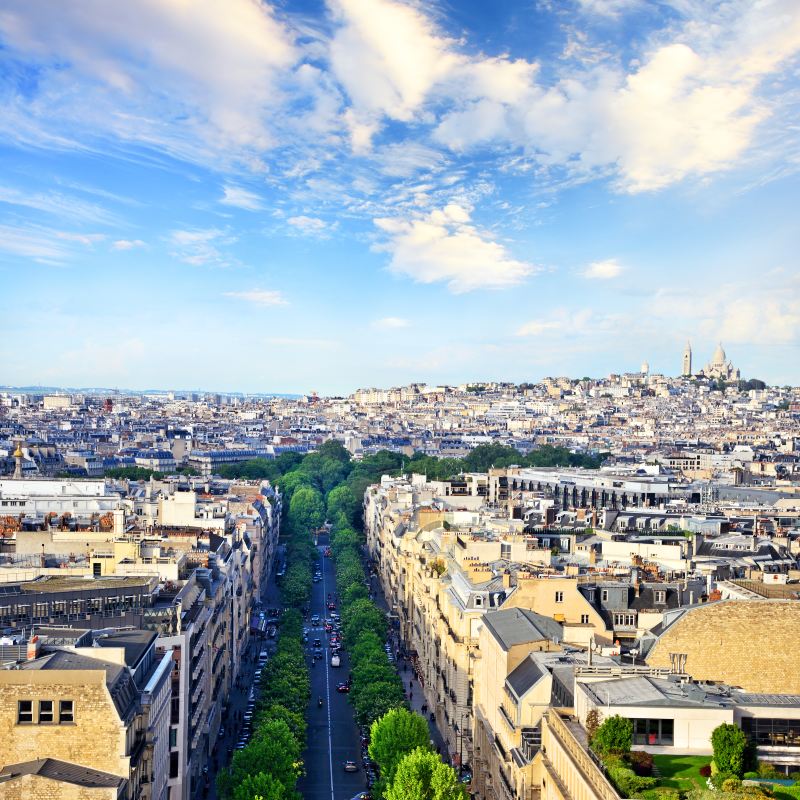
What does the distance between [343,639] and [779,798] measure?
5238 centimetres

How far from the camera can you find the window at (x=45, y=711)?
27344 millimetres

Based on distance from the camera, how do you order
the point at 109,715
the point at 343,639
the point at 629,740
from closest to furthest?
the point at 629,740, the point at 109,715, the point at 343,639

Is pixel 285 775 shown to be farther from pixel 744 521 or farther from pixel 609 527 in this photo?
pixel 744 521

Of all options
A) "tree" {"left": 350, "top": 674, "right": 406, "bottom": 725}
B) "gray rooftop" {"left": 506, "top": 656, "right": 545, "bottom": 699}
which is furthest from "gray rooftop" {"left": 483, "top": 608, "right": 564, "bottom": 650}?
"tree" {"left": 350, "top": 674, "right": 406, "bottom": 725}

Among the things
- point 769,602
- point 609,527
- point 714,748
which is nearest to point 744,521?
point 609,527

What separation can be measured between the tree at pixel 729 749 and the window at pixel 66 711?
1537 cm

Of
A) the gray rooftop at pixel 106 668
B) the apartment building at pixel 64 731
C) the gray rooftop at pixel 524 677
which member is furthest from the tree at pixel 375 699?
the apartment building at pixel 64 731

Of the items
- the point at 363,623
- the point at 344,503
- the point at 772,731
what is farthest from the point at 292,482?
the point at 772,731

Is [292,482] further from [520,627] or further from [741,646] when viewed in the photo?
[741,646]

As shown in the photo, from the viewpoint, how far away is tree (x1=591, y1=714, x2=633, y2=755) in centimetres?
2522

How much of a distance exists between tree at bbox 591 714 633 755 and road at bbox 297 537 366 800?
2399 cm

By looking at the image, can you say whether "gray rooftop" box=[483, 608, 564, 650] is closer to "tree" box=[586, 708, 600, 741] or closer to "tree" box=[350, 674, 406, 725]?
"tree" box=[350, 674, 406, 725]

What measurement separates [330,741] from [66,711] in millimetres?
28873

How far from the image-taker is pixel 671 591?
→ 4762cm
